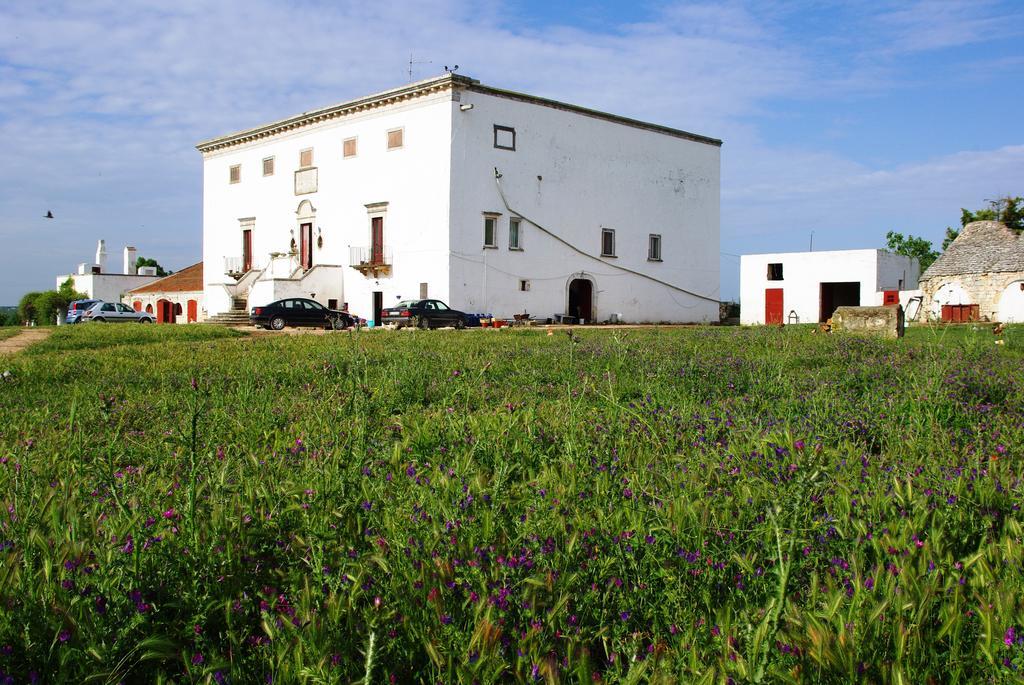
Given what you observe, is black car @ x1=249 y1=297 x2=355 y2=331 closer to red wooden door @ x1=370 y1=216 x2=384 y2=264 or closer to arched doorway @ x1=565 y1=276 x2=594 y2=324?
red wooden door @ x1=370 y1=216 x2=384 y2=264

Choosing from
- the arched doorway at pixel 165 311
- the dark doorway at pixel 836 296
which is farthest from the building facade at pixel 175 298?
the dark doorway at pixel 836 296

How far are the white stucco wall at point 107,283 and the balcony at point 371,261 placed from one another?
3025 cm

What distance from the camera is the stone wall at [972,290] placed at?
39000 millimetres

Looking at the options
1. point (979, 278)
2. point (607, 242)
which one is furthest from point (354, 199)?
point (979, 278)

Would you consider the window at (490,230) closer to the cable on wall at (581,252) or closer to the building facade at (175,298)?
the cable on wall at (581,252)

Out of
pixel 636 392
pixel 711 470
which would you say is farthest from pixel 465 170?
pixel 711 470

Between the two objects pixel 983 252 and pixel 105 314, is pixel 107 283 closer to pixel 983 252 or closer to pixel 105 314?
pixel 105 314

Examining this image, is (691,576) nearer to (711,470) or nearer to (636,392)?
(711,470)

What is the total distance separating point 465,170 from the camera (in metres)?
36.9

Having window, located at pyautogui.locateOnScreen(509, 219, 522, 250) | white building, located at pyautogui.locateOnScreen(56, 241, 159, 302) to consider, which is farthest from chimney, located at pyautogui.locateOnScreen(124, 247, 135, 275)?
window, located at pyautogui.locateOnScreen(509, 219, 522, 250)

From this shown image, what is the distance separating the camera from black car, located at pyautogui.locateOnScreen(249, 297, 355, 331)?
3506 centimetres

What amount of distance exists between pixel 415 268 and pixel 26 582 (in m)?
35.9

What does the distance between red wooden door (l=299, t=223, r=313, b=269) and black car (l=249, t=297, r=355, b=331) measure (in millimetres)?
7272

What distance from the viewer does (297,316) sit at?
117 ft
